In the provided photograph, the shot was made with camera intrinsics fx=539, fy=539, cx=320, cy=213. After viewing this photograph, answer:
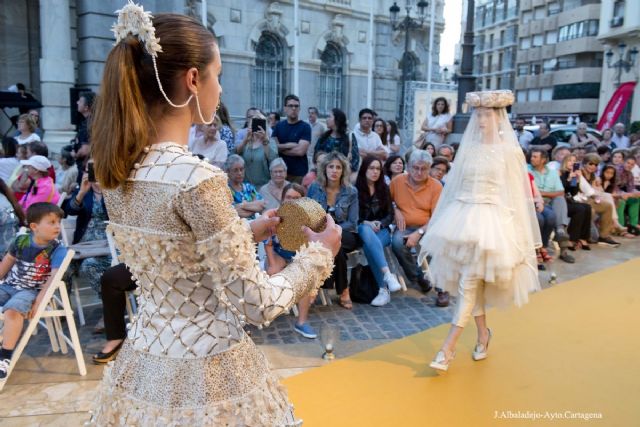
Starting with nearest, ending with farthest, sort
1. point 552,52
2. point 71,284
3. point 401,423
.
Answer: point 401,423 < point 71,284 < point 552,52

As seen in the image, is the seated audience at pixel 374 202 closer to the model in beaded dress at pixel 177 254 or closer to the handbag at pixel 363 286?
the handbag at pixel 363 286

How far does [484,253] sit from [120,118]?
324cm

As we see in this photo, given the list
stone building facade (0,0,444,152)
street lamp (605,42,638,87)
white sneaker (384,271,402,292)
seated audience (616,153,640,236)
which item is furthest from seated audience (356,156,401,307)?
street lamp (605,42,638,87)

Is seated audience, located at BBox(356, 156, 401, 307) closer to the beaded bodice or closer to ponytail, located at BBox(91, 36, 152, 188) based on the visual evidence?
the beaded bodice

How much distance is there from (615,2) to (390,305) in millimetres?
37256

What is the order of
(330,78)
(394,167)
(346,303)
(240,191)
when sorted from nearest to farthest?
(346,303) < (240,191) < (394,167) < (330,78)

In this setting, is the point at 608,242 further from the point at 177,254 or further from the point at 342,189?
the point at 177,254

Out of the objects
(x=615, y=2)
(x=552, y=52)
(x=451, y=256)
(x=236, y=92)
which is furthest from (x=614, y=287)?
(x=552, y=52)

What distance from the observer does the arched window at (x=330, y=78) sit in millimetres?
20453

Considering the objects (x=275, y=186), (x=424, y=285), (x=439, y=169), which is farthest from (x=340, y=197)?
(x=439, y=169)

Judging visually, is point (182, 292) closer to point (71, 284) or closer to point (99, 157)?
point (99, 157)

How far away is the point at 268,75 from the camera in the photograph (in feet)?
62.3

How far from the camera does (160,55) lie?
1475 mm

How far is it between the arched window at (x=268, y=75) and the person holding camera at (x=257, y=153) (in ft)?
38.4
